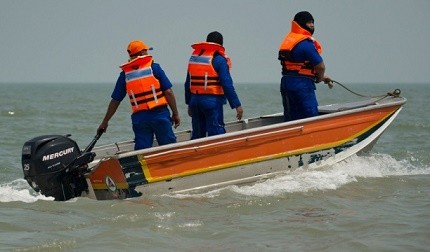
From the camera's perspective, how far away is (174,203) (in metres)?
8.77

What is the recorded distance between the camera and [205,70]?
943 centimetres

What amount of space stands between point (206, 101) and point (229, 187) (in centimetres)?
92

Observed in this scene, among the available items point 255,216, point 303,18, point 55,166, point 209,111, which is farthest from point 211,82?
point 55,166

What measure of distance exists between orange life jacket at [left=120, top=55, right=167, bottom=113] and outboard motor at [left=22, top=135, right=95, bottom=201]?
2.31ft

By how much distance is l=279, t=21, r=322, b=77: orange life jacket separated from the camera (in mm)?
9844

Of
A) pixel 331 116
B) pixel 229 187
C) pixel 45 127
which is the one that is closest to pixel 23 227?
pixel 229 187

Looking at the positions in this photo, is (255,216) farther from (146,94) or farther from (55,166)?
(55,166)

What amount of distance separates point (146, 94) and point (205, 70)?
2.73 ft

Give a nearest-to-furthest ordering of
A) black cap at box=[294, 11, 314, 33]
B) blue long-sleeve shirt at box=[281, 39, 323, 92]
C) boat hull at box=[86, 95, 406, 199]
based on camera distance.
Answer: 1. boat hull at box=[86, 95, 406, 199]
2. blue long-sleeve shirt at box=[281, 39, 323, 92]
3. black cap at box=[294, 11, 314, 33]

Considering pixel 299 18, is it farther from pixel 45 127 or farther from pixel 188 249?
pixel 45 127

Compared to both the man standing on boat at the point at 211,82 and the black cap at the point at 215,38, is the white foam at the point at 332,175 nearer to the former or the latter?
the man standing on boat at the point at 211,82

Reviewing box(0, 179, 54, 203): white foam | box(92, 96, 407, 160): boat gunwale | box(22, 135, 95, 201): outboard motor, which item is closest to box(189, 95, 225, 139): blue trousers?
box(92, 96, 407, 160): boat gunwale

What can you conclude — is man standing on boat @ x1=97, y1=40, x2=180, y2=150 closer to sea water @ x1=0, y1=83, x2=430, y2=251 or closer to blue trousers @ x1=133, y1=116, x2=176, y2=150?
blue trousers @ x1=133, y1=116, x2=176, y2=150

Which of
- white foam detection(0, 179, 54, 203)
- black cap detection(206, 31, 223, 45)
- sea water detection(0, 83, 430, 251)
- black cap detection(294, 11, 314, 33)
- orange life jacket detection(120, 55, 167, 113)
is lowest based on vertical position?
sea water detection(0, 83, 430, 251)
